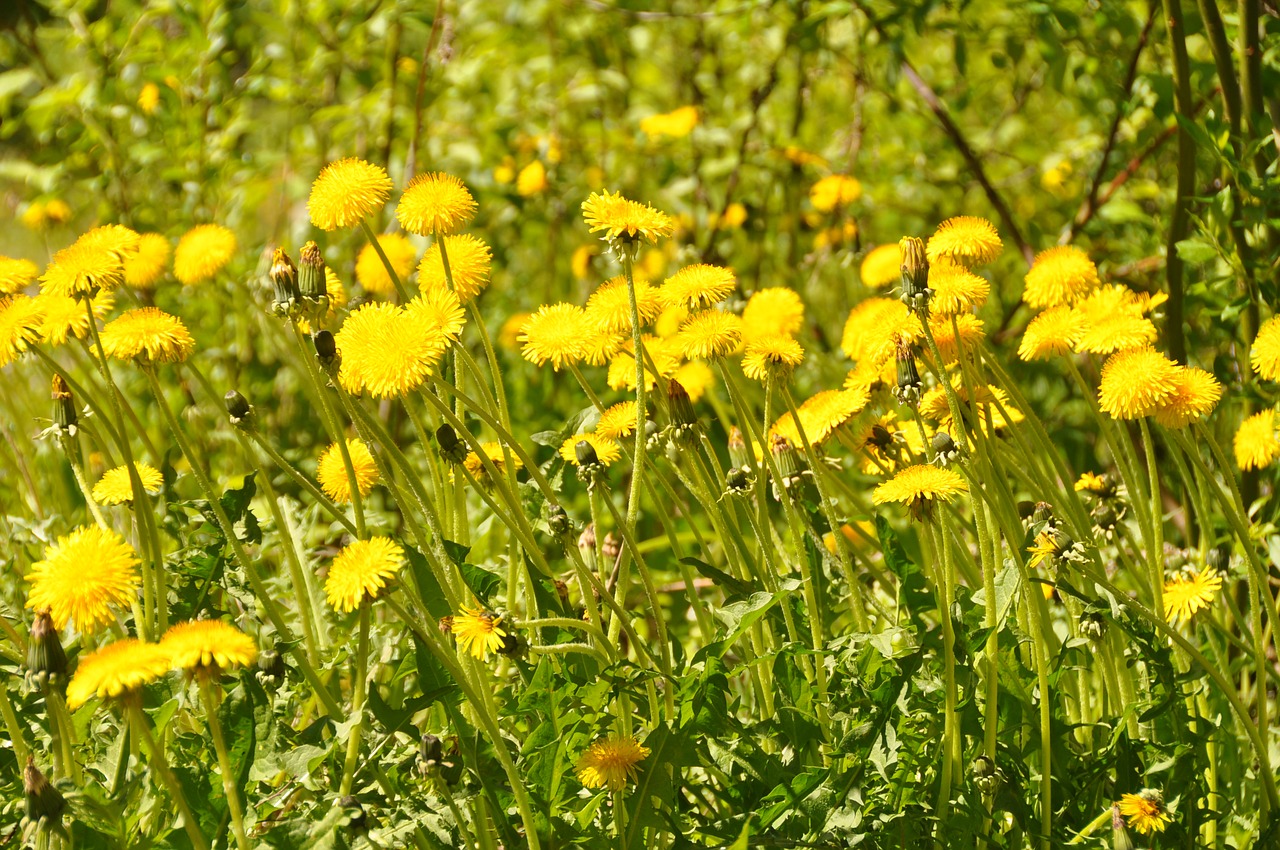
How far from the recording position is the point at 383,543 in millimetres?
1194

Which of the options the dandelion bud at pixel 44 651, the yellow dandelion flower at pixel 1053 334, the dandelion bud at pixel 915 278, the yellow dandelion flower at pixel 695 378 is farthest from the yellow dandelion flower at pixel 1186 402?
the dandelion bud at pixel 44 651

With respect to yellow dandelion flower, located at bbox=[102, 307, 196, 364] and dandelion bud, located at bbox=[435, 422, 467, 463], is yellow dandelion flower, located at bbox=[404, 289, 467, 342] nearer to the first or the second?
dandelion bud, located at bbox=[435, 422, 467, 463]

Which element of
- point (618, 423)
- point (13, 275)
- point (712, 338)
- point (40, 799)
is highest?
point (13, 275)

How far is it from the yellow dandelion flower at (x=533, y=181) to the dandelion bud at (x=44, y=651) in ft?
8.14

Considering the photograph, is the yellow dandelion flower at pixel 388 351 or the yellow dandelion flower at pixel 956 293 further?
the yellow dandelion flower at pixel 956 293

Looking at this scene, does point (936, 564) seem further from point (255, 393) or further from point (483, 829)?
point (255, 393)

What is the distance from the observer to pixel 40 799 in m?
1.08

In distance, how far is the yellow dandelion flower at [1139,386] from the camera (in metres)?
1.34

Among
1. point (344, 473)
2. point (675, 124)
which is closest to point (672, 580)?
point (344, 473)

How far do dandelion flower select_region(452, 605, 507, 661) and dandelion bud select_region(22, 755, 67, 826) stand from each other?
38 cm

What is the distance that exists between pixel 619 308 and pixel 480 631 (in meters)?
0.46

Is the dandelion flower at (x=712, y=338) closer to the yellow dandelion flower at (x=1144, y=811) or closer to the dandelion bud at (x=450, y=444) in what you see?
the dandelion bud at (x=450, y=444)

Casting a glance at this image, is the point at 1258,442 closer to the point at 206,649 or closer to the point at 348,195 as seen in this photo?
the point at 348,195

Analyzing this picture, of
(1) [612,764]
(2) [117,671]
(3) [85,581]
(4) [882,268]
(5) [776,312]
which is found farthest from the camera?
(4) [882,268]
